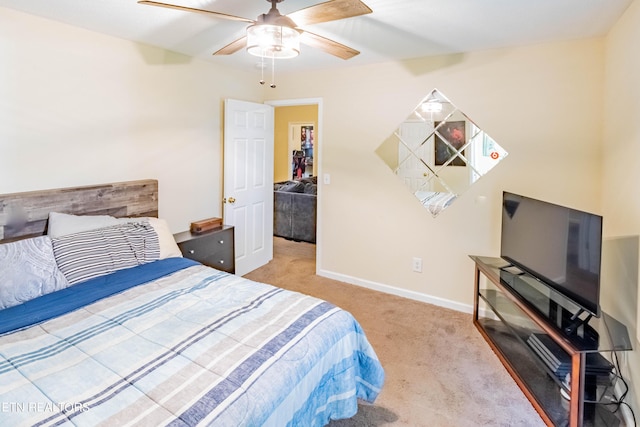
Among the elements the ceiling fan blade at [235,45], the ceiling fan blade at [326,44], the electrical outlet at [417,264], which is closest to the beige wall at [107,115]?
the ceiling fan blade at [235,45]

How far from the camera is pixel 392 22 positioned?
2436 millimetres

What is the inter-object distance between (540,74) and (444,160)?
0.99 m

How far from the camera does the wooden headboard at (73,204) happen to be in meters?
2.35

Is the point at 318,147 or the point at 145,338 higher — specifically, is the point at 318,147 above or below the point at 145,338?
above

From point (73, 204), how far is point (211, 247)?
1172 mm

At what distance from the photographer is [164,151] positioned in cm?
335

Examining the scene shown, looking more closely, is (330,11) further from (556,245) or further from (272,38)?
(556,245)

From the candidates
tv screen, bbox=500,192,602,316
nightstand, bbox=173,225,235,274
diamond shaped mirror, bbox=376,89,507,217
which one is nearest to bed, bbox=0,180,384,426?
nightstand, bbox=173,225,235,274

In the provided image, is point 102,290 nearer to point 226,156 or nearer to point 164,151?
point 164,151

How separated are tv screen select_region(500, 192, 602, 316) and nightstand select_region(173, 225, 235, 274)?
8.19 feet

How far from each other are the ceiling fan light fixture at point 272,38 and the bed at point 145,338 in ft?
4.38

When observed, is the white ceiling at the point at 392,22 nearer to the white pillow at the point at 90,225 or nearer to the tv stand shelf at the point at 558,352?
the white pillow at the point at 90,225

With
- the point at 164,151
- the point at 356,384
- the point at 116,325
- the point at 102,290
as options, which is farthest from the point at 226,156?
the point at 356,384

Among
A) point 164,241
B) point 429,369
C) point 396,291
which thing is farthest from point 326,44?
point 396,291
